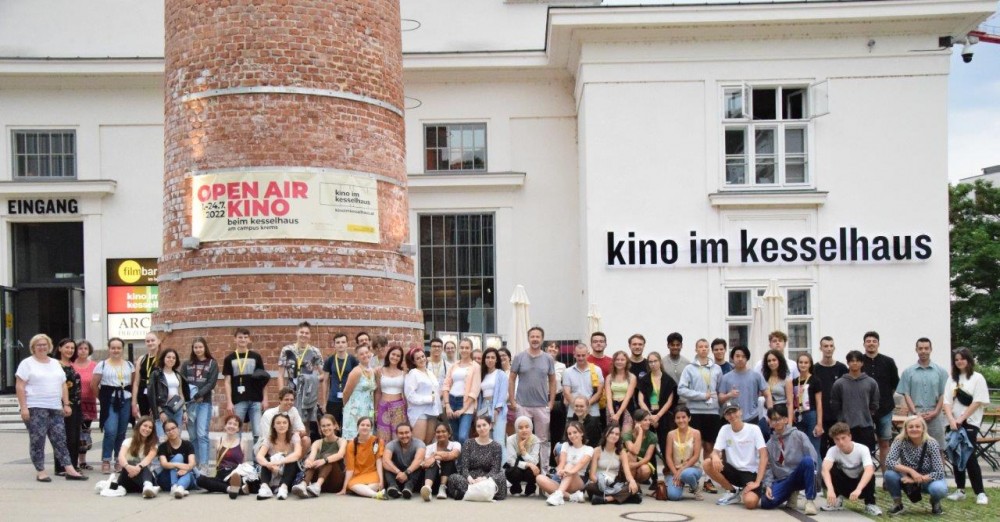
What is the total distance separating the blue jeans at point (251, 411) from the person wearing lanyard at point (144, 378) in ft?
3.46

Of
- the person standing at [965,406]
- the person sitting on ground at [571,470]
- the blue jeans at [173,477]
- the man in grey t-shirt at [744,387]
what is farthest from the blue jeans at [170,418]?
the person standing at [965,406]

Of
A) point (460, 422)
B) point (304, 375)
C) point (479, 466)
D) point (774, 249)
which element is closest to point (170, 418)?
point (304, 375)

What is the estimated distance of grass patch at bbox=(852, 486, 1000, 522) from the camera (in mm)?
11391

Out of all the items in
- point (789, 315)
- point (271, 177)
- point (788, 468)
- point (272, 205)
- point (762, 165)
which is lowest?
point (788, 468)

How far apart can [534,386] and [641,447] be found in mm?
1483

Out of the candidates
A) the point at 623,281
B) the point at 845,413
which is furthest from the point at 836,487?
the point at 623,281

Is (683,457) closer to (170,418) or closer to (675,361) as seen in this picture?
(675,361)

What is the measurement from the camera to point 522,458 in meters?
12.7

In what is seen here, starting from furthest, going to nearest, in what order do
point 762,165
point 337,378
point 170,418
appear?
point 762,165 < point 337,378 < point 170,418

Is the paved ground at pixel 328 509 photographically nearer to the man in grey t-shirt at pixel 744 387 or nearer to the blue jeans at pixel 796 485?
the blue jeans at pixel 796 485

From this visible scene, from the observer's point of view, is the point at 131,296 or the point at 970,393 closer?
the point at 970,393

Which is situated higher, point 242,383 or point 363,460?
point 242,383

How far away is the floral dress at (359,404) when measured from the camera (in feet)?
44.1

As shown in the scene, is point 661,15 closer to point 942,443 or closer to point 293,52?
point 293,52
